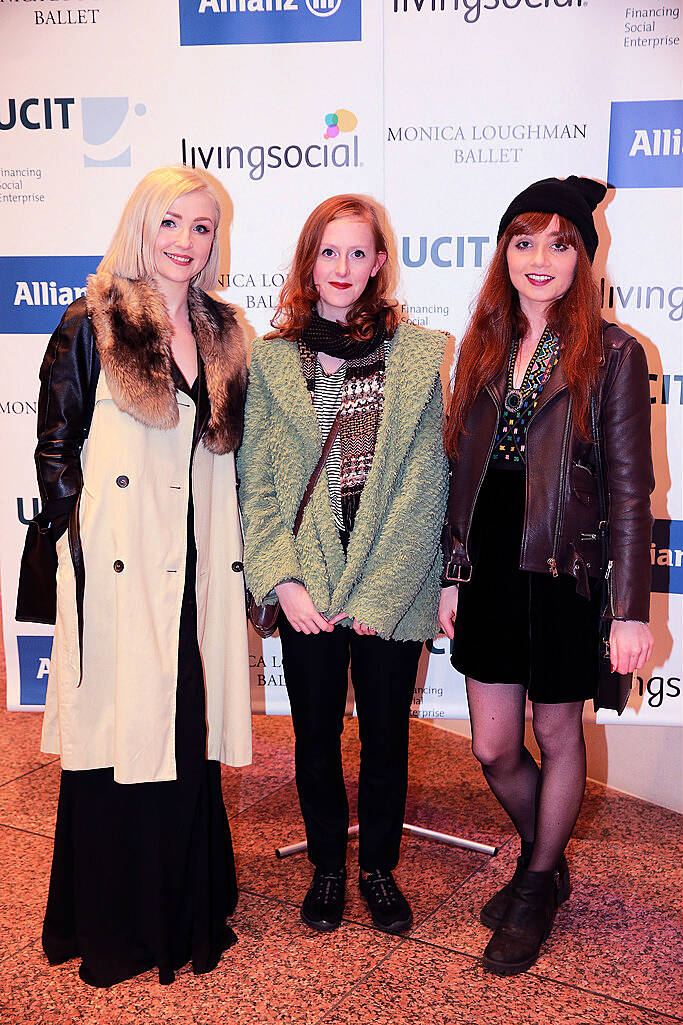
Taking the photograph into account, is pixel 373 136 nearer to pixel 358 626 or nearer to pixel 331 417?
pixel 331 417

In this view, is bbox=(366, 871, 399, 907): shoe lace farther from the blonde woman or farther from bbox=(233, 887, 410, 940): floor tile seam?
the blonde woman

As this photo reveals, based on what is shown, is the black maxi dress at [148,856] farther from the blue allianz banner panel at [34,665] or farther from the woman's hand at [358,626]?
the blue allianz banner panel at [34,665]

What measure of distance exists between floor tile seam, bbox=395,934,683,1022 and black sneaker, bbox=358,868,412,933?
0.05 m

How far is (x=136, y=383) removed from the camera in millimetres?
1998

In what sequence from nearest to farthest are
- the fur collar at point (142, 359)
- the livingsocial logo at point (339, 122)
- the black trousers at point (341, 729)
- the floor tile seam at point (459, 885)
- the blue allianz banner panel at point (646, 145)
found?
the fur collar at point (142, 359) < the black trousers at point (341, 729) < the floor tile seam at point (459, 885) < the blue allianz banner panel at point (646, 145) < the livingsocial logo at point (339, 122)

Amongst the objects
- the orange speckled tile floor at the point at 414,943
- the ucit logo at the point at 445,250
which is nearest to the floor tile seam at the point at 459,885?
the orange speckled tile floor at the point at 414,943

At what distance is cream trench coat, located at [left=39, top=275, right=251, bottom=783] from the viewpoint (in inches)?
80.3

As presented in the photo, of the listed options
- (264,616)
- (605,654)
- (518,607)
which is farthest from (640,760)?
(264,616)

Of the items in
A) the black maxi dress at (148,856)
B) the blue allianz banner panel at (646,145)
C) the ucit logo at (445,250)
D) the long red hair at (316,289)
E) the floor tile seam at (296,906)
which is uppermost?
the blue allianz banner panel at (646,145)

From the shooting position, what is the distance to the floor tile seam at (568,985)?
2.16 metres

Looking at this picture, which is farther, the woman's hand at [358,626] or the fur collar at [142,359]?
the woman's hand at [358,626]

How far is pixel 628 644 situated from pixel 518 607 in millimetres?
251

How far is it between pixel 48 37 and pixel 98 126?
32cm

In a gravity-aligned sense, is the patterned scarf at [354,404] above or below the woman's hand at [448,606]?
above
